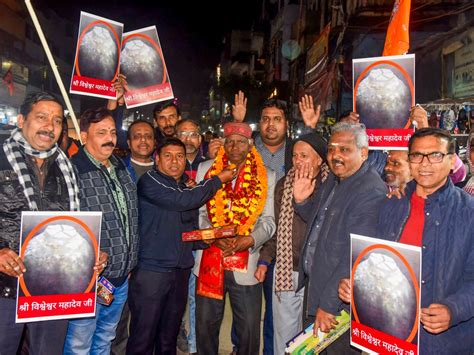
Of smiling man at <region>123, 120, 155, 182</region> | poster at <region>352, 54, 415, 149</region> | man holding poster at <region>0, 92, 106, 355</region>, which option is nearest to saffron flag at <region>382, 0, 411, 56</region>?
poster at <region>352, 54, 415, 149</region>

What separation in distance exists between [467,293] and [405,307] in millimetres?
377

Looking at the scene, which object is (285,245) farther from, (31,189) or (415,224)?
(31,189)

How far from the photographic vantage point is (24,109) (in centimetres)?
316

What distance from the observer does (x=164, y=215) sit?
4.14 meters

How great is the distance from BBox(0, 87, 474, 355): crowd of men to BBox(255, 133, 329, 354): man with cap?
10 mm

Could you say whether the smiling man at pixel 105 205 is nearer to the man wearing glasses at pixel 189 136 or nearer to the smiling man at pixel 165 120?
the man wearing glasses at pixel 189 136

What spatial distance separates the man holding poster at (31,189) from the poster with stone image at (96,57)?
143 cm

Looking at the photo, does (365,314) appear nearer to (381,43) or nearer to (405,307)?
(405,307)

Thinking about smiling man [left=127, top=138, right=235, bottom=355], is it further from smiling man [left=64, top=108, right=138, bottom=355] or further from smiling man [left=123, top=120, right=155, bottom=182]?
smiling man [left=123, top=120, right=155, bottom=182]

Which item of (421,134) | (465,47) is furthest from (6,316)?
(465,47)

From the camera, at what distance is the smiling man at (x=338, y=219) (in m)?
3.19

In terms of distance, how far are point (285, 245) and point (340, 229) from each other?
104cm

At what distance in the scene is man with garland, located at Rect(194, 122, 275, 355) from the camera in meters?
4.31

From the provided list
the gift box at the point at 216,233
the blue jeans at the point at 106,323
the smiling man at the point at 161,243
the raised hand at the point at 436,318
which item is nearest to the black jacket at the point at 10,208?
the blue jeans at the point at 106,323
